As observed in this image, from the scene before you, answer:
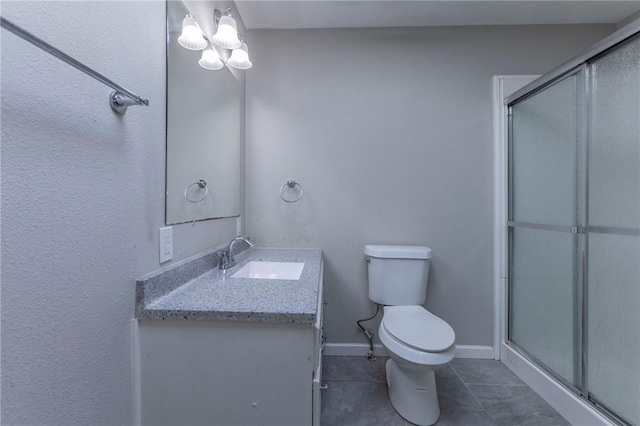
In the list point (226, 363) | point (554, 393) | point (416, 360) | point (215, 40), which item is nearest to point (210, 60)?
point (215, 40)

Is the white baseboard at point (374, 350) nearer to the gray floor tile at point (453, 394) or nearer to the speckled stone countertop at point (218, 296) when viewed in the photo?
the gray floor tile at point (453, 394)

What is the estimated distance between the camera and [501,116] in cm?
172

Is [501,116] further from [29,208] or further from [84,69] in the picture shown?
[29,208]

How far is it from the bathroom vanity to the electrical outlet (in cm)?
14

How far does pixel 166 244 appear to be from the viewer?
912 millimetres

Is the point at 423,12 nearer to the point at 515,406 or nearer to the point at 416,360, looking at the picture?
the point at 416,360

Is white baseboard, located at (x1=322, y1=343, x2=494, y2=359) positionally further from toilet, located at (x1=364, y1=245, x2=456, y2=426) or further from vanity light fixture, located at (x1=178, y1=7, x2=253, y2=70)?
vanity light fixture, located at (x1=178, y1=7, x2=253, y2=70)

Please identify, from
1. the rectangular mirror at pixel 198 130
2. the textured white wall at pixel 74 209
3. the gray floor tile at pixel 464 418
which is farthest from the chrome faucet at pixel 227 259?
the gray floor tile at pixel 464 418

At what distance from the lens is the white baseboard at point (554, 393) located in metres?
1.18

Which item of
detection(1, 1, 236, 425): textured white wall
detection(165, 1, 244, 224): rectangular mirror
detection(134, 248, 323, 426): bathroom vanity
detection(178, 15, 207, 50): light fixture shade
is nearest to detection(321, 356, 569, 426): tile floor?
detection(134, 248, 323, 426): bathroom vanity

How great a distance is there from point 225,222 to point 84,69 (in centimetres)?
101

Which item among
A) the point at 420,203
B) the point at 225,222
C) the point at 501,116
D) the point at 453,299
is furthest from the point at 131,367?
the point at 501,116

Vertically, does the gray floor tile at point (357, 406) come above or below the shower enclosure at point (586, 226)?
below

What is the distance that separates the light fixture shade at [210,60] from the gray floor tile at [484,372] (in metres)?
2.32
